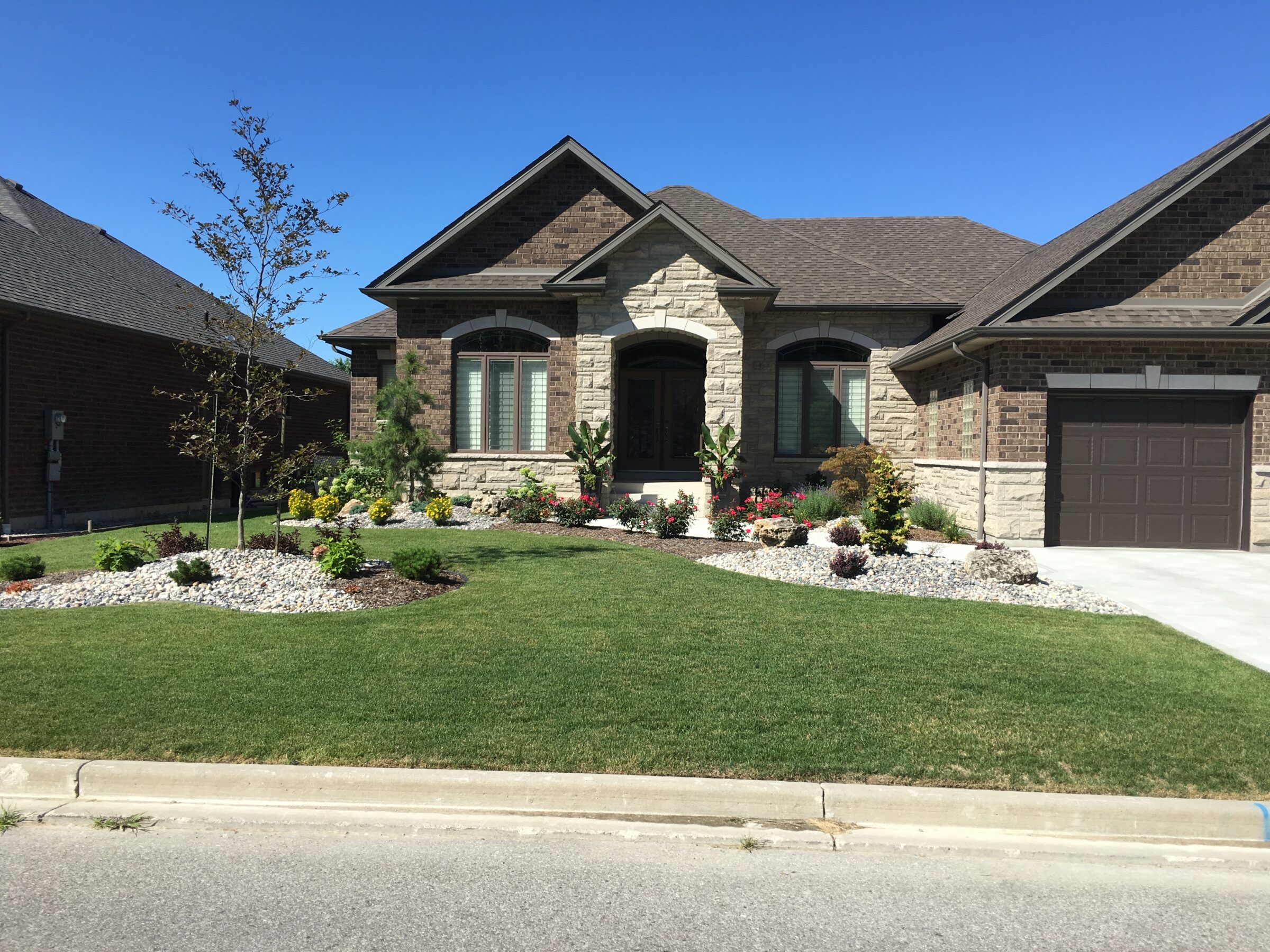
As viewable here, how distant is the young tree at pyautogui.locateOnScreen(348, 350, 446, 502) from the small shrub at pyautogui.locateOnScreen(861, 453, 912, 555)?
9703 mm

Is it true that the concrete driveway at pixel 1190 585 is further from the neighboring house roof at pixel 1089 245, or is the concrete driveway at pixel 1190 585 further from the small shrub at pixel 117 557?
the small shrub at pixel 117 557

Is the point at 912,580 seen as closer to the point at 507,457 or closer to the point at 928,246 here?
the point at 507,457

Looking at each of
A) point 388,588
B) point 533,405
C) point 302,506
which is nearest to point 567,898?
point 388,588

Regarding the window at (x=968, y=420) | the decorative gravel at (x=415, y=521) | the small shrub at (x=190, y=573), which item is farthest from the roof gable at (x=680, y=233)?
the small shrub at (x=190, y=573)

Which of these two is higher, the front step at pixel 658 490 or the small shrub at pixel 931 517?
the front step at pixel 658 490

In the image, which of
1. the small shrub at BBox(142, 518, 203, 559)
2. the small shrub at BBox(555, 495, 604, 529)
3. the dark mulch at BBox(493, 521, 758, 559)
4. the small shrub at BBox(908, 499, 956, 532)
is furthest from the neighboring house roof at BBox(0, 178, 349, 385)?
the small shrub at BBox(908, 499, 956, 532)

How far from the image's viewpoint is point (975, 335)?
13.3m

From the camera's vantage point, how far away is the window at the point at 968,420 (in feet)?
48.3

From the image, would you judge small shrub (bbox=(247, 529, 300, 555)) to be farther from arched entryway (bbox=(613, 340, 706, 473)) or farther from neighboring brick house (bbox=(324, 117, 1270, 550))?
arched entryway (bbox=(613, 340, 706, 473))

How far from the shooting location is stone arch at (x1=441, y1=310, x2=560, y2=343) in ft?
57.3

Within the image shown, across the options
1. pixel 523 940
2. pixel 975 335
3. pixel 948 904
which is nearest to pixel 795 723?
pixel 948 904

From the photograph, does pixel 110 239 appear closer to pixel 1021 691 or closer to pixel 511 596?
pixel 511 596

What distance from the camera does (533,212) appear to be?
18188mm

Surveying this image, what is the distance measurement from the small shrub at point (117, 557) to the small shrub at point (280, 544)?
120 centimetres
